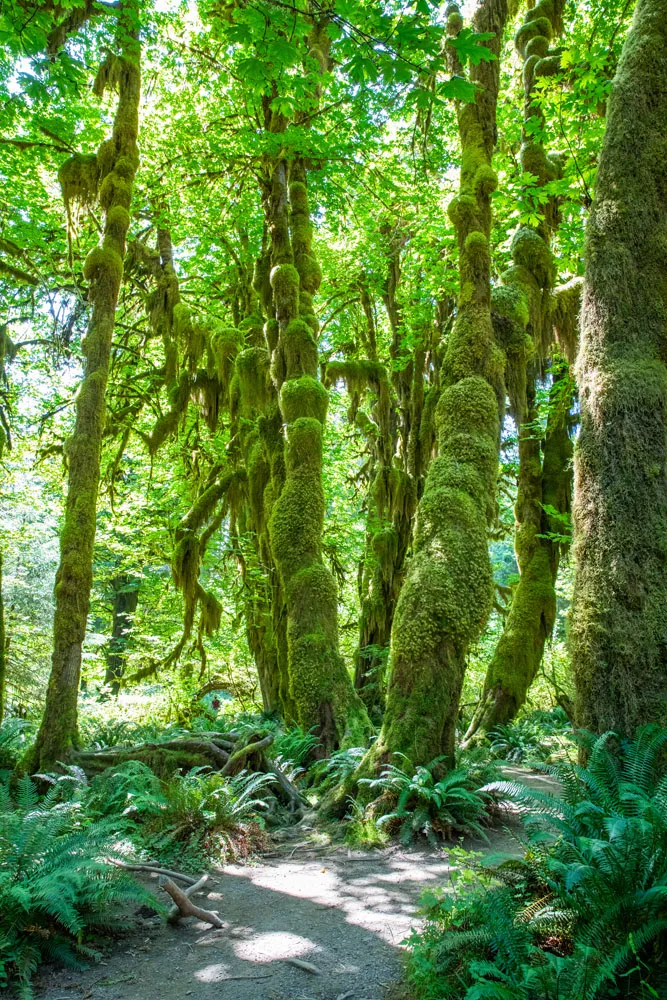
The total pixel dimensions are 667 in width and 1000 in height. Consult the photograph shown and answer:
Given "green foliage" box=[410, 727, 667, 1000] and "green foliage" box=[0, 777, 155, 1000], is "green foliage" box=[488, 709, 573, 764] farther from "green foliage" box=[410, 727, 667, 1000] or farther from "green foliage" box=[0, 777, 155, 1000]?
"green foliage" box=[0, 777, 155, 1000]

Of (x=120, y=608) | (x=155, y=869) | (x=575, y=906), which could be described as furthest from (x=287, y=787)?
(x=120, y=608)

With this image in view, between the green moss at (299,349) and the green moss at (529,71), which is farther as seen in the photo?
the green moss at (529,71)

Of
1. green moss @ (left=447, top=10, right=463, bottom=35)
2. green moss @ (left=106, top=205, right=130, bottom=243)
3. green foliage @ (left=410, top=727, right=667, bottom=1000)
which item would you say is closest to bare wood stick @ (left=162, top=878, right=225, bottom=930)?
green foliage @ (left=410, top=727, right=667, bottom=1000)

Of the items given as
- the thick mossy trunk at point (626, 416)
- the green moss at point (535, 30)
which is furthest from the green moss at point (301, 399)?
the green moss at point (535, 30)

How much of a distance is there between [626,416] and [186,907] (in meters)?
4.20

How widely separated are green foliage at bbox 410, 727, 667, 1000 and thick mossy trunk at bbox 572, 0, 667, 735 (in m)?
0.44

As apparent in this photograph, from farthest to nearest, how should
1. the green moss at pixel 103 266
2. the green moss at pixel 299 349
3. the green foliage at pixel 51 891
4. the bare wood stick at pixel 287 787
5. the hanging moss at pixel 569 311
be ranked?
the hanging moss at pixel 569 311 → the green moss at pixel 299 349 → the green moss at pixel 103 266 → the bare wood stick at pixel 287 787 → the green foliage at pixel 51 891

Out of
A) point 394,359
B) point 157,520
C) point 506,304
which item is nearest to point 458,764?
point 506,304

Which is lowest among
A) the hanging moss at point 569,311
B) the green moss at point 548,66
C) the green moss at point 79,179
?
the hanging moss at point 569,311

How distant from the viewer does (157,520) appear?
1593 cm

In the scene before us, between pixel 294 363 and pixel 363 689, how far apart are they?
627cm

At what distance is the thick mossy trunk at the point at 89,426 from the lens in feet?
23.7

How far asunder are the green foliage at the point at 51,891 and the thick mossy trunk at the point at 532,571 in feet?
24.2

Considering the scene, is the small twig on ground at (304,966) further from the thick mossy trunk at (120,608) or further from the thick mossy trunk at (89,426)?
the thick mossy trunk at (120,608)
